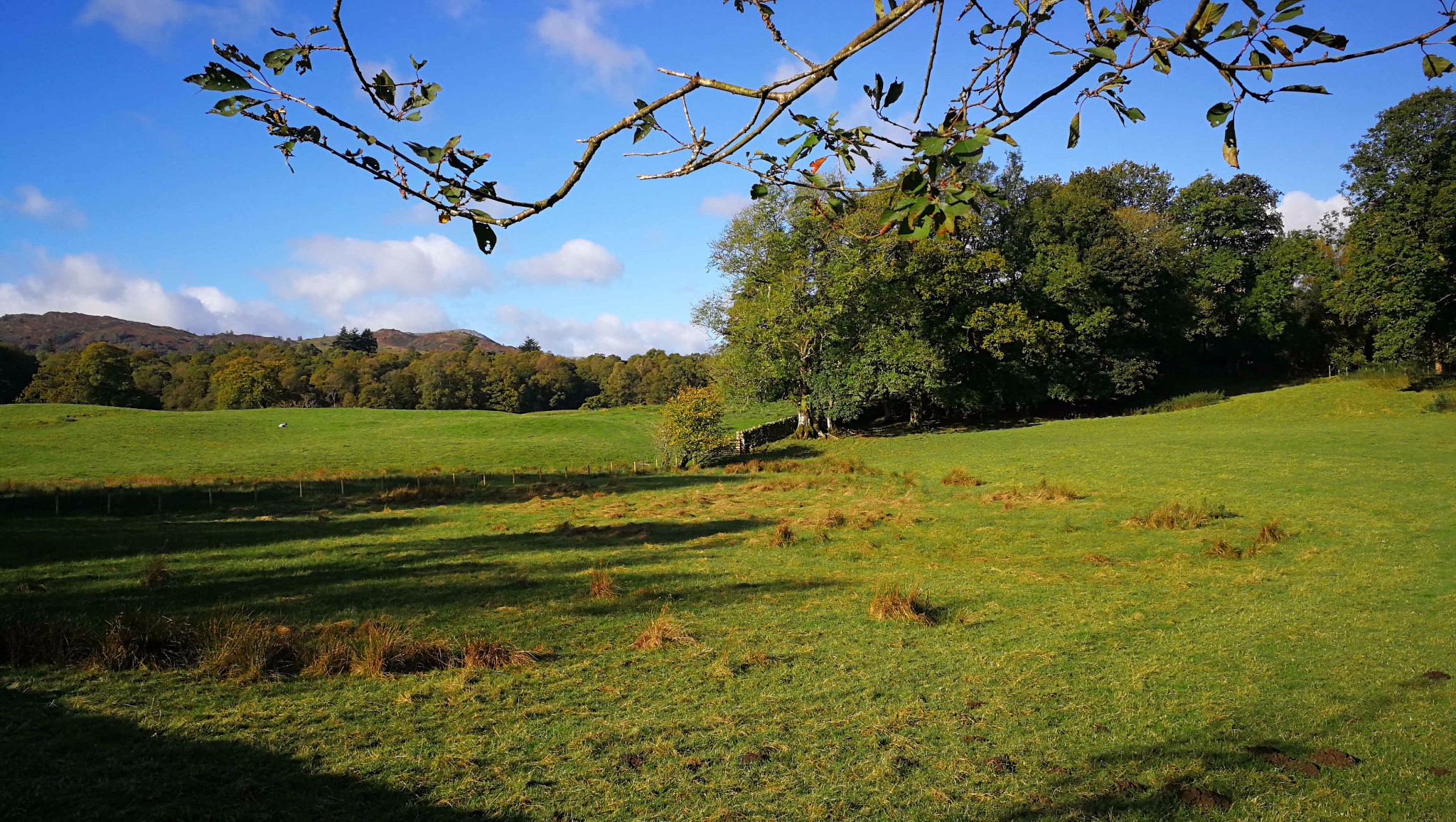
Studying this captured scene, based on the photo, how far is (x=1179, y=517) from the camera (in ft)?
45.2

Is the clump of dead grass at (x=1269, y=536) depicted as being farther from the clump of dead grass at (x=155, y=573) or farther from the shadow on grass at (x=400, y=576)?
the clump of dead grass at (x=155, y=573)

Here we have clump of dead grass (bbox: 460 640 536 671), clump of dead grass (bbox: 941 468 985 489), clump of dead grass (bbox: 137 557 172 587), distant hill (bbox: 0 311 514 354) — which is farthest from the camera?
distant hill (bbox: 0 311 514 354)

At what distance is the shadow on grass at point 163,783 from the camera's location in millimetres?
4145

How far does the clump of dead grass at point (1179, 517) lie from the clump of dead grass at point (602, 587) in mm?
9899

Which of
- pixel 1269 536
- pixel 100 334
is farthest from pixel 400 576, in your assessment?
pixel 100 334

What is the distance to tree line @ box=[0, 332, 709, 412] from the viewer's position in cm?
6456

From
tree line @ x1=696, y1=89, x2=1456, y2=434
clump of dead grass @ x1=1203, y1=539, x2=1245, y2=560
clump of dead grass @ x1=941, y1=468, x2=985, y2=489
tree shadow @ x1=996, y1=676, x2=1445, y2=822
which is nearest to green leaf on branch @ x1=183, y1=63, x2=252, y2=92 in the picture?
tree shadow @ x1=996, y1=676, x2=1445, y2=822

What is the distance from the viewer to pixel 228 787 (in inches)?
174

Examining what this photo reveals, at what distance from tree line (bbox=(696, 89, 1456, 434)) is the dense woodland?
106 mm

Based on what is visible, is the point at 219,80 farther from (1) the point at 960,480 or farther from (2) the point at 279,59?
(1) the point at 960,480

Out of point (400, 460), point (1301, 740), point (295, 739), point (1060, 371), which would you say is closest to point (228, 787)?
point (295, 739)

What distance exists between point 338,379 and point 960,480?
77.4 metres

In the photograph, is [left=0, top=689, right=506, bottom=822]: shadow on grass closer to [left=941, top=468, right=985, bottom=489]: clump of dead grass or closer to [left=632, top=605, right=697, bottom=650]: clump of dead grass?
[left=632, top=605, right=697, bottom=650]: clump of dead grass

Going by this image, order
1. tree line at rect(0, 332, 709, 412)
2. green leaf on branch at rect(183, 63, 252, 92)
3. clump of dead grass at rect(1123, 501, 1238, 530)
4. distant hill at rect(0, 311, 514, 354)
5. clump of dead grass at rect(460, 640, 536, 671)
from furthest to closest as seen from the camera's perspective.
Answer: distant hill at rect(0, 311, 514, 354) < tree line at rect(0, 332, 709, 412) < clump of dead grass at rect(1123, 501, 1238, 530) < clump of dead grass at rect(460, 640, 536, 671) < green leaf on branch at rect(183, 63, 252, 92)
